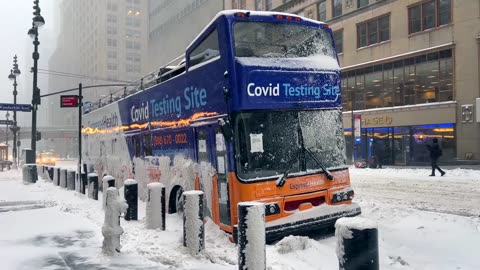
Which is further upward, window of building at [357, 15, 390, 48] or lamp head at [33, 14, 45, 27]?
window of building at [357, 15, 390, 48]

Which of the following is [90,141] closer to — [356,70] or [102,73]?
[356,70]

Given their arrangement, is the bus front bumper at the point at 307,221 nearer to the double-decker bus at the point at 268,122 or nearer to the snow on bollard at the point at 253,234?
the double-decker bus at the point at 268,122

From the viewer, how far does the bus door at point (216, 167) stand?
753 centimetres

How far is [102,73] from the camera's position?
121250mm

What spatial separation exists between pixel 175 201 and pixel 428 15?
86.6ft

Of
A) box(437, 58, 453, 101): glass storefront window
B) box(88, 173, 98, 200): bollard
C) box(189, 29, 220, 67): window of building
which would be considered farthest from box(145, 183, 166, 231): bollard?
box(437, 58, 453, 101): glass storefront window

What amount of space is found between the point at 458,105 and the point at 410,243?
2347 cm

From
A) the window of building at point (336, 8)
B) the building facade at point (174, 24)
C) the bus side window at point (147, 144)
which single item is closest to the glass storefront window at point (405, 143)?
the window of building at point (336, 8)

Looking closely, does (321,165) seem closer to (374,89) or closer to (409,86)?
(409,86)

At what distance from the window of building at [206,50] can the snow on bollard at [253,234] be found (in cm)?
331

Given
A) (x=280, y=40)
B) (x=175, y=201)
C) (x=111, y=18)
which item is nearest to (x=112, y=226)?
(x=175, y=201)

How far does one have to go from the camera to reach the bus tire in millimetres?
9879

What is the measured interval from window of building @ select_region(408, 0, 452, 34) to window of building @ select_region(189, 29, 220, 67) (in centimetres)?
2531

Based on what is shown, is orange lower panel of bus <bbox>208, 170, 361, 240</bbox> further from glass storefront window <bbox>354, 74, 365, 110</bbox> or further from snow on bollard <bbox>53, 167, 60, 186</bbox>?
glass storefront window <bbox>354, 74, 365, 110</bbox>
